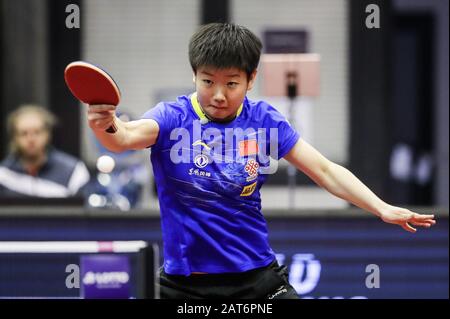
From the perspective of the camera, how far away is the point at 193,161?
416 centimetres

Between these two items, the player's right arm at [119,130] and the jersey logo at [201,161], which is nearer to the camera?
the player's right arm at [119,130]

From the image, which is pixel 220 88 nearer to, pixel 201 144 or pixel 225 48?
pixel 225 48

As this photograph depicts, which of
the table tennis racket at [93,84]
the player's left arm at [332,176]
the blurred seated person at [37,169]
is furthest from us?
the blurred seated person at [37,169]

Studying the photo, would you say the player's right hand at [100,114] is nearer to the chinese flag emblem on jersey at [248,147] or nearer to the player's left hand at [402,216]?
the chinese flag emblem on jersey at [248,147]

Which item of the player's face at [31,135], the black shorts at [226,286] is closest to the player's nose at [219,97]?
the black shorts at [226,286]

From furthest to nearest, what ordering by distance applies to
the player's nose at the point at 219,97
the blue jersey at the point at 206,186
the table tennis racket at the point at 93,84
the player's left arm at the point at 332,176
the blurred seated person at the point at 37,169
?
the blurred seated person at the point at 37,169 < the player's left arm at the point at 332,176 < the blue jersey at the point at 206,186 < the player's nose at the point at 219,97 < the table tennis racket at the point at 93,84

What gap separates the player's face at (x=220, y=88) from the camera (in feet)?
13.3

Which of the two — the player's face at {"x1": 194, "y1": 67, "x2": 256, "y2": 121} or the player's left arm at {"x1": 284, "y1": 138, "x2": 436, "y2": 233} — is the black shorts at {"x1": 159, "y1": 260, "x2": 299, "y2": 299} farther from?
the player's face at {"x1": 194, "y1": 67, "x2": 256, "y2": 121}

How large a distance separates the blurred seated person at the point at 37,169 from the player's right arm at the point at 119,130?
4.08m

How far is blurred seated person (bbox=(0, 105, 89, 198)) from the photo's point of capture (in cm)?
Answer: 812

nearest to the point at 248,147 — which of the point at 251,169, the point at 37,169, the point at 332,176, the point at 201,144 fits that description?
the point at 251,169

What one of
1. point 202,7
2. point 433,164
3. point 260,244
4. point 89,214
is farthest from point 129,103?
point 260,244

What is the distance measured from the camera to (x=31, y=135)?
8188mm
